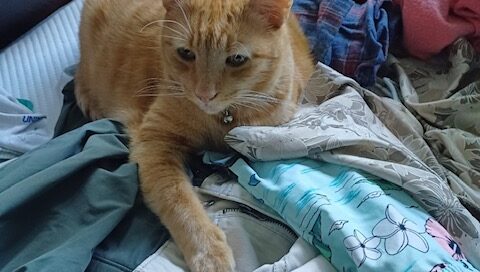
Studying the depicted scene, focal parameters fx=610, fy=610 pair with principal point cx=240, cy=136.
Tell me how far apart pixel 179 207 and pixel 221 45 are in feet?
0.98

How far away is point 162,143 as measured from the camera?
1.24 m

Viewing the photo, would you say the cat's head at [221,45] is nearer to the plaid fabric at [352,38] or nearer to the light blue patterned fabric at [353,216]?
the light blue patterned fabric at [353,216]

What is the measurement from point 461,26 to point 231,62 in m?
0.63

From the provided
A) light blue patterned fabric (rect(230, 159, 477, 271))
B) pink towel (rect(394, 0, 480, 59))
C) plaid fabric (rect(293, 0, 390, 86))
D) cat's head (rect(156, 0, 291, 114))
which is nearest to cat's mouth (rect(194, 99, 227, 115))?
cat's head (rect(156, 0, 291, 114))

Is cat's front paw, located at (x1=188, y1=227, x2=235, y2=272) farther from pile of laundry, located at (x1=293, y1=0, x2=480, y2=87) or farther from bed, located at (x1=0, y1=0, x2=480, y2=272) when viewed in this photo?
pile of laundry, located at (x1=293, y1=0, x2=480, y2=87)

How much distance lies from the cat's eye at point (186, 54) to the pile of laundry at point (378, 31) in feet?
1.42

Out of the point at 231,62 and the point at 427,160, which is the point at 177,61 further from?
the point at 427,160

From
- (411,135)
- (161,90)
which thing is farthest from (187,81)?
(411,135)

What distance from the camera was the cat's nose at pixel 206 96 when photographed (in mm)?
1104

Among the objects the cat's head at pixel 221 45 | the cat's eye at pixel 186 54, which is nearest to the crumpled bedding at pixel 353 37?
the cat's head at pixel 221 45

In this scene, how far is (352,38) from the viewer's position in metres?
1.45

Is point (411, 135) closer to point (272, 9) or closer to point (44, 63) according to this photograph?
point (272, 9)

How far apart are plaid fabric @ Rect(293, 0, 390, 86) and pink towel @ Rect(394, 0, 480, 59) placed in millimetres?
65

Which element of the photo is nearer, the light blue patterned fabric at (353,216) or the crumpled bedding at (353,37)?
the light blue patterned fabric at (353,216)
